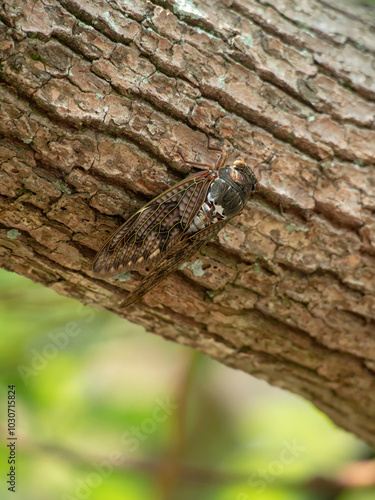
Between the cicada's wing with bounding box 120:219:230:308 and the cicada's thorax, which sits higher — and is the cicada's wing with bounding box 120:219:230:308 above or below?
below

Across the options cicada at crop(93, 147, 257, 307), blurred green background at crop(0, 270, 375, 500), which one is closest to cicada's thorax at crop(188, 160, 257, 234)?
cicada at crop(93, 147, 257, 307)

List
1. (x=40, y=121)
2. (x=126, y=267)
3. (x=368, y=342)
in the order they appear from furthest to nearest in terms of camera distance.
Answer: (x=368, y=342), (x=126, y=267), (x=40, y=121)

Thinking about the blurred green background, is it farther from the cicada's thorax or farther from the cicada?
the cicada's thorax

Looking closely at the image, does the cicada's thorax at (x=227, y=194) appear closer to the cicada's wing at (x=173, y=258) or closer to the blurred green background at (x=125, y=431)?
the cicada's wing at (x=173, y=258)

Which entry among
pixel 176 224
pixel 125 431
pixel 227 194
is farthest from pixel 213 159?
pixel 125 431

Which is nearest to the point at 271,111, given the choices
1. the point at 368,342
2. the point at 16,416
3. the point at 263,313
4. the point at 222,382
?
the point at 263,313

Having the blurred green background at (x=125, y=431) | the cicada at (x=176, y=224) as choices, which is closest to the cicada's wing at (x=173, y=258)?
the cicada at (x=176, y=224)

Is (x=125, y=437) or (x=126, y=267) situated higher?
(x=126, y=267)

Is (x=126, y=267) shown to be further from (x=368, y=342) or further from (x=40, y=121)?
(x=368, y=342)
